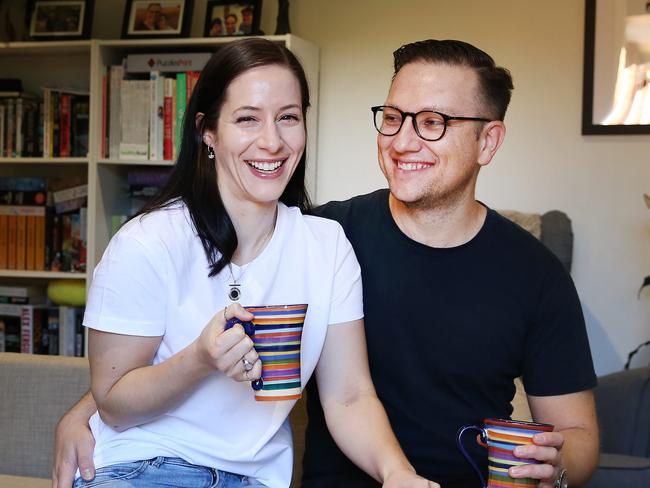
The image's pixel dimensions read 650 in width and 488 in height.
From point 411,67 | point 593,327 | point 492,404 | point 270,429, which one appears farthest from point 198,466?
point 593,327

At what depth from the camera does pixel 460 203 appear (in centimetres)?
175

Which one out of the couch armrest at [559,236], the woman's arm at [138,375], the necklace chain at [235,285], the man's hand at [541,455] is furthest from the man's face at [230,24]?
the man's hand at [541,455]

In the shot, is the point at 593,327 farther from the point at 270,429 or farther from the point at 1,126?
the point at 1,126

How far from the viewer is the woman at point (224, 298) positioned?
1.44m

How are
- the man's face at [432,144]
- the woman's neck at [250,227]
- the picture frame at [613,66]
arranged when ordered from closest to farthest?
the woman's neck at [250,227] → the man's face at [432,144] → the picture frame at [613,66]

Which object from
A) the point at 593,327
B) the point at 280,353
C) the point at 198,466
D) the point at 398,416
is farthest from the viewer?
the point at 593,327

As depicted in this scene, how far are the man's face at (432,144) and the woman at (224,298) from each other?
18 centimetres

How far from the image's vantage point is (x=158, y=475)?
1473mm

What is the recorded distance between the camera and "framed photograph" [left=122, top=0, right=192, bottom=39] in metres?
3.70

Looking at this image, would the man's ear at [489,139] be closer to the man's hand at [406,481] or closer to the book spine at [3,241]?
the man's hand at [406,481]

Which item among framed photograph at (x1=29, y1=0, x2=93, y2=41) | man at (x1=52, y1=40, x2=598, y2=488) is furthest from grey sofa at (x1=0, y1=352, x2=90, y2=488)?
framed photograph at (x1=29, y1=0, x2=93, y2=41)

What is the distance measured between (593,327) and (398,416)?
2.04 m

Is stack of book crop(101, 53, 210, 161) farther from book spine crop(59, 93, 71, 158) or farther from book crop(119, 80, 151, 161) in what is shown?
book spine crop(59, 93, 71, 158)

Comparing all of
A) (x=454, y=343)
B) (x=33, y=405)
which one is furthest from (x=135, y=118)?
(x=454, y=343)
